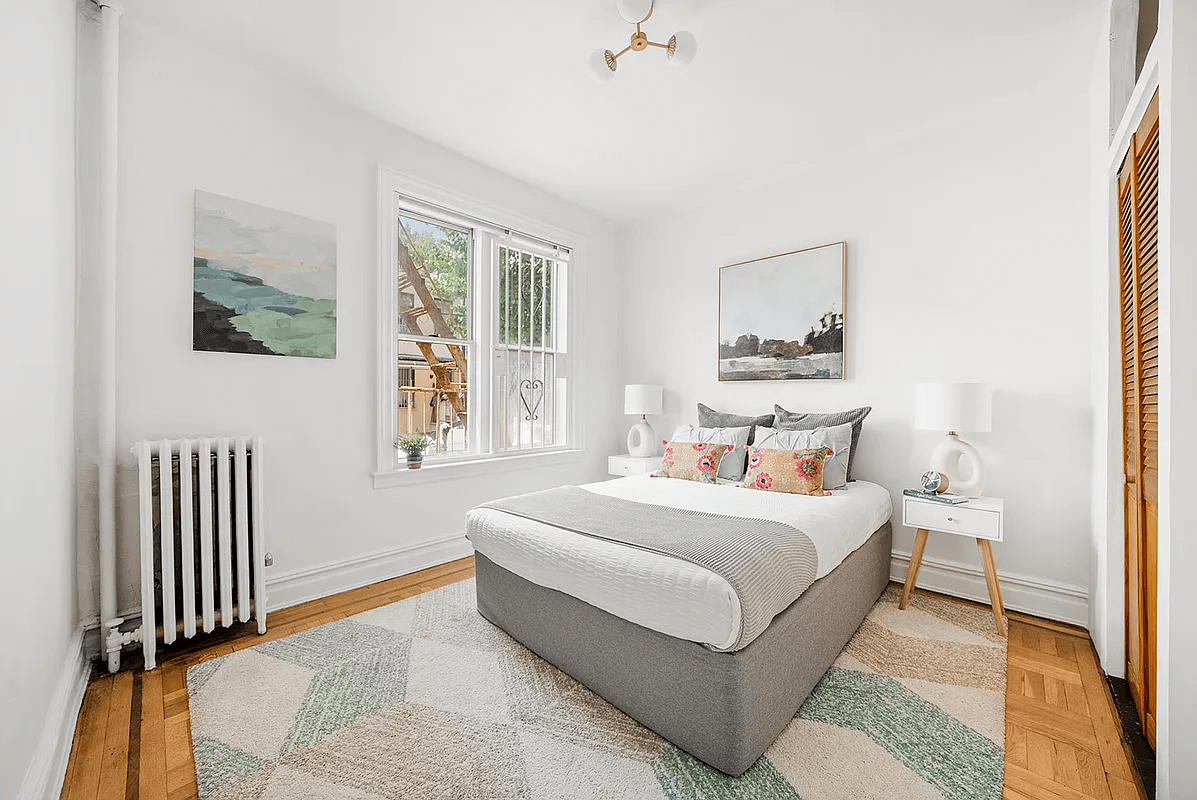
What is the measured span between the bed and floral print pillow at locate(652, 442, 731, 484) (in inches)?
18.1

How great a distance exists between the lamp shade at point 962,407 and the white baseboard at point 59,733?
11.2ft

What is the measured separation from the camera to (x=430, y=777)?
1.48 meters

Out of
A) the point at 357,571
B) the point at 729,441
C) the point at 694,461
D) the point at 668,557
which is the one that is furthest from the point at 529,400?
the point at 668,557

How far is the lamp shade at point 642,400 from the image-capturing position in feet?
13.6

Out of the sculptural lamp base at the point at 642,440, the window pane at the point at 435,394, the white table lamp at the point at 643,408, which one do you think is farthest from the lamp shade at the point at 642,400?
the window pane at the point at 435,394

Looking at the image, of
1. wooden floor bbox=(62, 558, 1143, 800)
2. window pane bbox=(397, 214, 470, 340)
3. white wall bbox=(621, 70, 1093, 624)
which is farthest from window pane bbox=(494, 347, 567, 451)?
wooden floor bbox=(62, 558, 1143, 800)

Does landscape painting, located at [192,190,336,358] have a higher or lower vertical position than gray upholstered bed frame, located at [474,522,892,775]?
higher

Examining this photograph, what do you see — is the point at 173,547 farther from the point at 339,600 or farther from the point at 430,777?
the point at 430,777

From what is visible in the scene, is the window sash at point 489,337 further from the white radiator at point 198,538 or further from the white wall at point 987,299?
the white wall at point 987,299

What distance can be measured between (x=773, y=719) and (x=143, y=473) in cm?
244

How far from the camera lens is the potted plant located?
3209 millimetres

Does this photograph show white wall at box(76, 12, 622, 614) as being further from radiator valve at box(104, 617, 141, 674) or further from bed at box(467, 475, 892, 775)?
bed at box(467, 475, 892, 775)

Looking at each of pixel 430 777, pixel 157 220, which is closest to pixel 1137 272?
pixel 430 777

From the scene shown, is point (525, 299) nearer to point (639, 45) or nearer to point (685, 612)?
point (639, 45)
